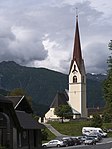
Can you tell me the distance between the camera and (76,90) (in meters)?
186

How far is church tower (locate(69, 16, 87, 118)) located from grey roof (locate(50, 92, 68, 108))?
253 cm

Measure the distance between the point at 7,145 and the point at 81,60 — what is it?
122 metres

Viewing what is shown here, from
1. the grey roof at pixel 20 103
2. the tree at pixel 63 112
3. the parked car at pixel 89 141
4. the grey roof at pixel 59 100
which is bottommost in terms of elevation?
the parked car at pixel 89 141

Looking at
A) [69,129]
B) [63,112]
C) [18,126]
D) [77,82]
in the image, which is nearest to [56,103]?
[77,82]

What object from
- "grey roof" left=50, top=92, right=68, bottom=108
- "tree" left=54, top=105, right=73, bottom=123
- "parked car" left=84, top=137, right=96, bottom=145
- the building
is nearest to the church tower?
"grey roof" left=50, top=92, right=68, bottom=108

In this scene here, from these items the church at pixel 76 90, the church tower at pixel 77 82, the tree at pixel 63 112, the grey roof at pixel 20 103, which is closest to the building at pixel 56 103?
the church at pixel 76 90

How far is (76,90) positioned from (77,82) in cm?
360

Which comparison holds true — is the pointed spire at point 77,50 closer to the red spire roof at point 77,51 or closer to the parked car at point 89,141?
the red spire roof at point 77,51

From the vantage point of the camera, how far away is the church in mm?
178500

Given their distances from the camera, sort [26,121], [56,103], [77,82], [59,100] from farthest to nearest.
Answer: [77,82], [59,100], [56,103], [26,121]

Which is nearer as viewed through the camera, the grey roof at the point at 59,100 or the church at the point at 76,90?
the grey roof at the point at 59,100

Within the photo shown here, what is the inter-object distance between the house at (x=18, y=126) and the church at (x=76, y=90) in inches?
3965

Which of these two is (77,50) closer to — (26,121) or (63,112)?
(63,112)

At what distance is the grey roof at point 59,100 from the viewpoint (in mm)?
177275
